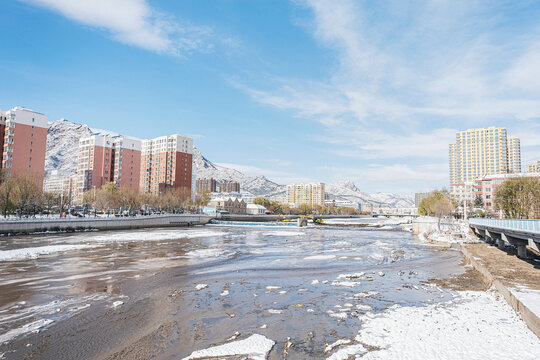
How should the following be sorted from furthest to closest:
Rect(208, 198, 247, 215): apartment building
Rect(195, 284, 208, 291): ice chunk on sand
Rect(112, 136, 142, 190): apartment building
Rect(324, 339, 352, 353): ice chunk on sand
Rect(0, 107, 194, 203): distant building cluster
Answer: Rect(208, 198, 247, 215): apartment building → Rect(112, 136, 142, 190): apartment building → Rect(0, 107, 194, 203): distant building cluster → Rect(195, 284, 208, 291): ice chunk on sand → Rect(324, 339, 352, 353): ice chunk on sand

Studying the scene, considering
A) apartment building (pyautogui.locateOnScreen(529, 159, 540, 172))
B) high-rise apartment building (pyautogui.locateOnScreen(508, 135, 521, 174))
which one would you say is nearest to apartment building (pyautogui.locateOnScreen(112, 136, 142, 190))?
apartment building (pyautogui.locateOnScreen(529, 159, 540, 172))

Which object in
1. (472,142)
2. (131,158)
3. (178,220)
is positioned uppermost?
(472,142)

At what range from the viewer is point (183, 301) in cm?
1266

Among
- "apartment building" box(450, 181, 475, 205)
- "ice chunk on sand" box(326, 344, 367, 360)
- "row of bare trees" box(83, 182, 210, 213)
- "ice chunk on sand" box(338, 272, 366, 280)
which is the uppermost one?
"apartment building" box(450, 181, 475, 205)

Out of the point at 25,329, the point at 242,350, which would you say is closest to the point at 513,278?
the point at 242,350

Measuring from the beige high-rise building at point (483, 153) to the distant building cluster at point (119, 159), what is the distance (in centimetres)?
14759

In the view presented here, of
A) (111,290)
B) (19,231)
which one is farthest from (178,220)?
(111,290)

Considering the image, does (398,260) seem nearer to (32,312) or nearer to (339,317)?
(339,317)

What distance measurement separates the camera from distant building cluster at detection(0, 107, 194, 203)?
8844 cm

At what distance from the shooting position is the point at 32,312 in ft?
36.0

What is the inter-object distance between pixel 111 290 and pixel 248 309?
687 cm

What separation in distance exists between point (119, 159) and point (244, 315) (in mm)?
123159

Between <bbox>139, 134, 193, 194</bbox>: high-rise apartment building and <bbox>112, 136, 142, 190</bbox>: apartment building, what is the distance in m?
6.58

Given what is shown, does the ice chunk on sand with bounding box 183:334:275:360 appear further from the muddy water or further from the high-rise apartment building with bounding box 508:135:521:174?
the high-rise apartment building with bounding box 508:135:521:174
